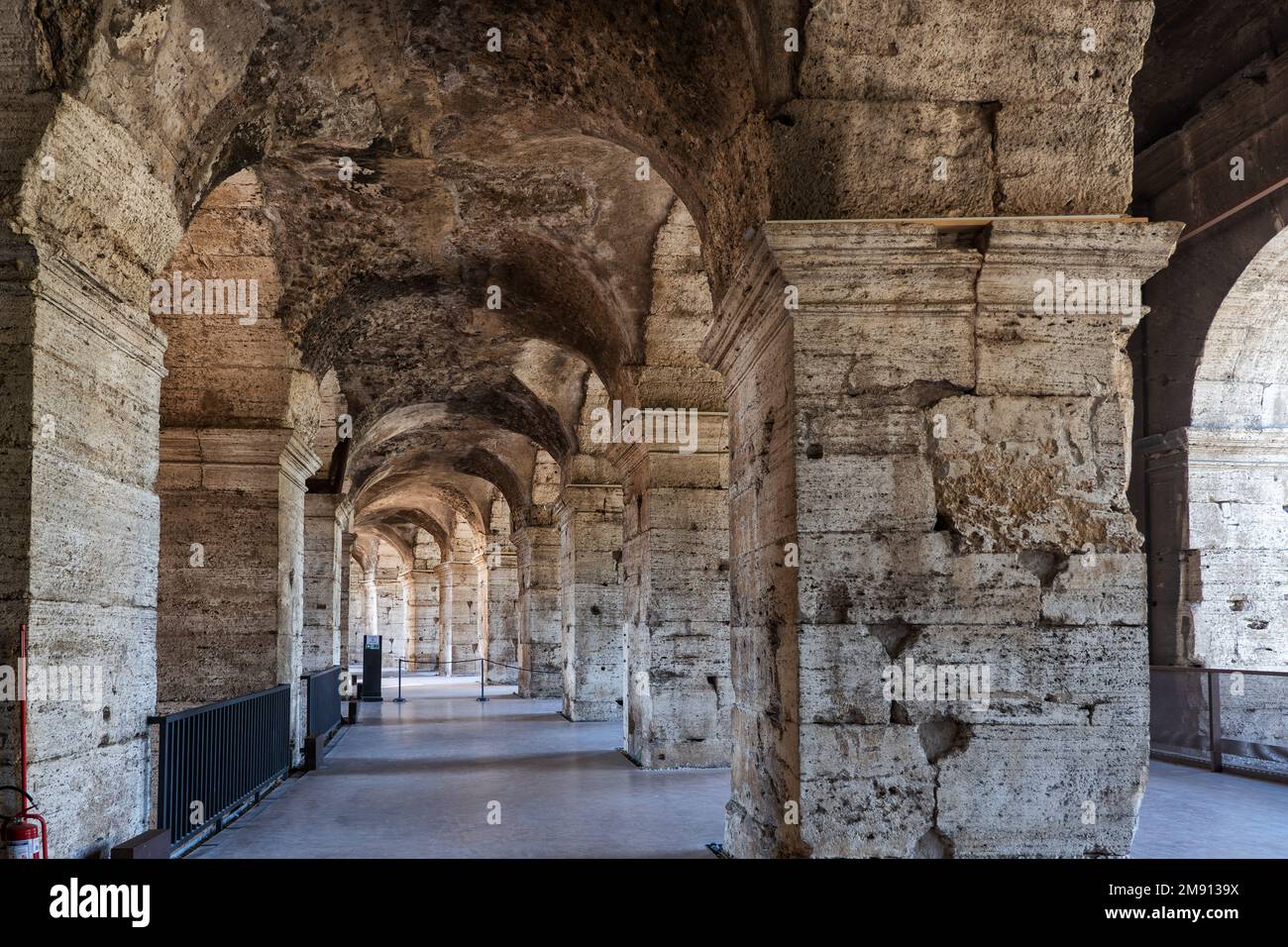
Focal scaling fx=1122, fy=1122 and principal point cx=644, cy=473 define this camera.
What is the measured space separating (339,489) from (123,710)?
9301 mm

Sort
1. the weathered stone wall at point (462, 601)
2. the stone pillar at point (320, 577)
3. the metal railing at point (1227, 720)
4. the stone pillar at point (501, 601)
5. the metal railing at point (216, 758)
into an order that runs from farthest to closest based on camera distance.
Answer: the weathered stone wall at point (462, 601) < the stone pillar at point (501, 601) < the stone pillar at point (320, 577) < the metal railing at point (1227, 720) < the metal railing at point (216, 758)

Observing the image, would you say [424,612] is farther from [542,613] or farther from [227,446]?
[227,446]

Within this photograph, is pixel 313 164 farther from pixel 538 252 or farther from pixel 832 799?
pixel 832 799

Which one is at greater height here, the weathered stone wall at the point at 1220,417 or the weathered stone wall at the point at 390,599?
the weathered stone wall at the point at 1220,417

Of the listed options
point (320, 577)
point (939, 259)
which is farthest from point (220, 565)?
point (939, 259)

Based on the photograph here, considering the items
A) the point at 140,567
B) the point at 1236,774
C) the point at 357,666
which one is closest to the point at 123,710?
the point at 140,567

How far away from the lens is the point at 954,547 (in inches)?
176

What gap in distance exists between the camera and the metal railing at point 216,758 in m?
5.90

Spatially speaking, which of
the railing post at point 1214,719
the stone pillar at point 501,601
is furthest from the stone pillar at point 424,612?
the railing post at point 1214,719

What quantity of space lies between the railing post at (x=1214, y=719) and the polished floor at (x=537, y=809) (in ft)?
0.82

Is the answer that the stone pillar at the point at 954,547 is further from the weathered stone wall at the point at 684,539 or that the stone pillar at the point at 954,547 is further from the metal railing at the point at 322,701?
the metal railing at the point at 322,701

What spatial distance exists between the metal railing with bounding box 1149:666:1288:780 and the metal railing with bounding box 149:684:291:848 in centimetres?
720

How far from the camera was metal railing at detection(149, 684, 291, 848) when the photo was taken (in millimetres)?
5898

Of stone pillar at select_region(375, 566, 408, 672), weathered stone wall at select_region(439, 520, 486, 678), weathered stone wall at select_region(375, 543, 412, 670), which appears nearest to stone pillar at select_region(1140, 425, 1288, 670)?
weathered stone wall at select_region(439, 520, 486, 678)
